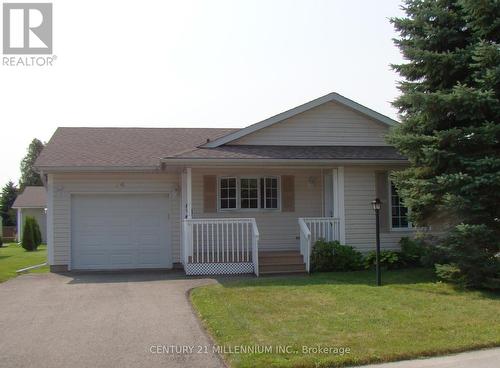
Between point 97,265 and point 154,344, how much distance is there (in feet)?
29.9

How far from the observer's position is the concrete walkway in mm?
5848

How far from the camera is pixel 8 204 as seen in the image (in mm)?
58344

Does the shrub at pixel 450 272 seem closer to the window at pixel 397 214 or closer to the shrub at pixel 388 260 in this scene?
the shrub at pixel 388 260

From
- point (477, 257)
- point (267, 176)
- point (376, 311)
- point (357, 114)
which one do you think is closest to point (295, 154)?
point (267, 176)

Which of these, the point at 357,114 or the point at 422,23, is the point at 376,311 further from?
the point at 357,114

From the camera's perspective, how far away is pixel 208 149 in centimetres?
1413

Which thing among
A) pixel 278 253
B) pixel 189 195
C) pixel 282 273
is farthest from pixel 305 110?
pixel 282 273

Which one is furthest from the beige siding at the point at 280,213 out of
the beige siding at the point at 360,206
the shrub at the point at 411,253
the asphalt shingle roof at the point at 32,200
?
the asphalt shingle roof at the point at 32,200

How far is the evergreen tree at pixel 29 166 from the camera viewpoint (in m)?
71.4

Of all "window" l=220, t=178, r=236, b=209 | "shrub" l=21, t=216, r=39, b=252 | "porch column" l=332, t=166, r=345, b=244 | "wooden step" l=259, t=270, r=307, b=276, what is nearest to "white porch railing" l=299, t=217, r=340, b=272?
"porch column" l=332, t=166, r=345, b=244

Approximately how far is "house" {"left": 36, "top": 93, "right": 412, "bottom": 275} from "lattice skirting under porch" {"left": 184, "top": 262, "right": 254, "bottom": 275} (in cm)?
104

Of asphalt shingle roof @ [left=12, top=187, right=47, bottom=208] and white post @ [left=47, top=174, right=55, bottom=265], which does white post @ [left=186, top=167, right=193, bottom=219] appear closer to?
white post @ [left=47, top=174, right=55, bottom=265]

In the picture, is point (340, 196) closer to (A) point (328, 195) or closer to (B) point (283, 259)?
(A) point (328, 195)

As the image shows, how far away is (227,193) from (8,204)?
1973 inches
